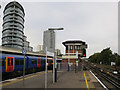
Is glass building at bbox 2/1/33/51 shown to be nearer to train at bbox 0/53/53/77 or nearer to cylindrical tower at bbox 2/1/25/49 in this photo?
cylindrical tower at bbox 2/1/25/49

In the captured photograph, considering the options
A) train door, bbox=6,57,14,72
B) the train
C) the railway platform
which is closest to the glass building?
the train

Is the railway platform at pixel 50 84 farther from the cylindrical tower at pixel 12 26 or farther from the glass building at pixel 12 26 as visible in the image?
the cylindrical tower at pixel 12 26

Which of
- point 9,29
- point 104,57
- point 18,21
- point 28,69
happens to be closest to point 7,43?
point 9,29

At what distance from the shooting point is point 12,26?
8450 centimetres

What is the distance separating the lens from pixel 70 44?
47625 mm

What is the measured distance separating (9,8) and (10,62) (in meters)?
82.9

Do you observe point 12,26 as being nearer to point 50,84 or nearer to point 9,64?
point 9,64

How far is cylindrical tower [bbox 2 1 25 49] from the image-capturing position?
82.9 m

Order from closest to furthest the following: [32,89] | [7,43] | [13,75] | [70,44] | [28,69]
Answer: [32,89]
[13,75]
[28,69]
[70,44]
[7,43]

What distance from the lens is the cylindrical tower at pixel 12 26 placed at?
82.9m

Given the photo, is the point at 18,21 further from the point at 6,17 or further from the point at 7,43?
the point at 7,43

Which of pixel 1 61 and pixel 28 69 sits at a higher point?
pixel 1 61

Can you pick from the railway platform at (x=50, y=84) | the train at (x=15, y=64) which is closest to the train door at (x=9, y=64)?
the train at (x=15, y=64)

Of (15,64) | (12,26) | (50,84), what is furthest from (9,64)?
(12,26)
